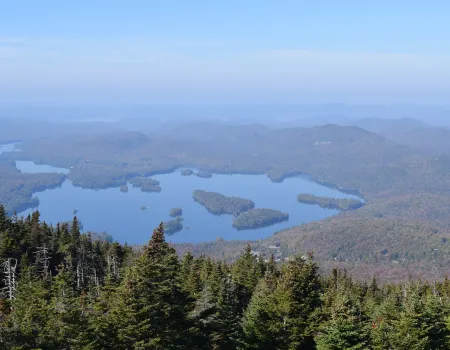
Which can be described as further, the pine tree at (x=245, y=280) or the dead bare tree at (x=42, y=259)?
the dead bare tree at (x=42, y=259)

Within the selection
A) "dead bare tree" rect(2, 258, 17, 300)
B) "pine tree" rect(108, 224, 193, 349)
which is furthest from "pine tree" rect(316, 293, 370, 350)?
"dead bare tree" rect(2, 258, 17, 300)

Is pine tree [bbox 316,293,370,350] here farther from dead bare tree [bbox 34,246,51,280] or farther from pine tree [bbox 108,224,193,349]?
dead bare tree [bbox 34,246,51,280]

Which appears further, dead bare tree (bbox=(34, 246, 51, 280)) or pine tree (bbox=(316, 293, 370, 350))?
dead bare tree (bbox=(34, 246, 51, 280))

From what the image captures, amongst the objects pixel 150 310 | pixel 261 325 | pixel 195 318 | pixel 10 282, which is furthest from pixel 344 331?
pixel 10 282

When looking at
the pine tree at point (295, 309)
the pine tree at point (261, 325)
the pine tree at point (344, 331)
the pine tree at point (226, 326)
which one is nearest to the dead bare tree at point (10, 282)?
the pine tree at point (226, 326)

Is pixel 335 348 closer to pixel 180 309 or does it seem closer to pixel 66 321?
pixel 180 309

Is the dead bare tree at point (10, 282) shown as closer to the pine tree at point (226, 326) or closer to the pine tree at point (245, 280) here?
the pine tree at point (226, 326)

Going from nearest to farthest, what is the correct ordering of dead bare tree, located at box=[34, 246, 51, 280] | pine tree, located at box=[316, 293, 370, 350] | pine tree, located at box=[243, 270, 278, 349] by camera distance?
pine tree, located at box=[316, 293, 370, 350]
pine tree, located at box=[243, 270, 278, 349]
dead bare tree, located at box=[34, 246, 51, 280]

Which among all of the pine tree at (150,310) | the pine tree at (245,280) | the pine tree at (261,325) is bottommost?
the pine tree at (245,280)

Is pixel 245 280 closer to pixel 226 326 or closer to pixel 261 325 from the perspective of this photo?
pixel 261 325

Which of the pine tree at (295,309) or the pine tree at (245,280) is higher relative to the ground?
the pine tree at (295,309)

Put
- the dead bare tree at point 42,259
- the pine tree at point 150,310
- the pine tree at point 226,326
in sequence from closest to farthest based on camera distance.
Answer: the pine tree at point 150,310
the pine tree at point 226,326
the dead bare tree at point 42,259
